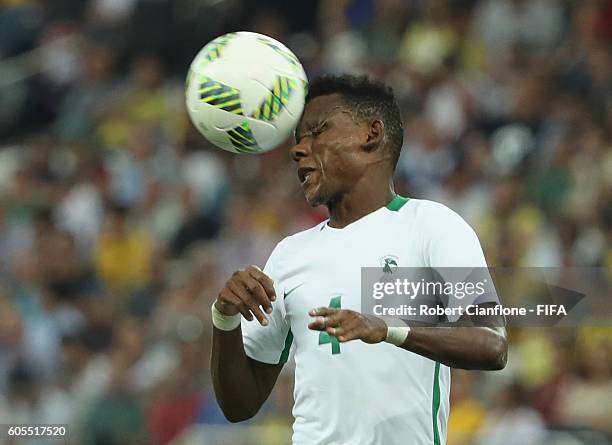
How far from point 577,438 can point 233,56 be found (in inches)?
145

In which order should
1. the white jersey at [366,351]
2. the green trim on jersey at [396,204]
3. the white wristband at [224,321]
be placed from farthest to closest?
the green trim on jersey at [396,204], the white wristband at [224,321], the white jersey at [366,351]

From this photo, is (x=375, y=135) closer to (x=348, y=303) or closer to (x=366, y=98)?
(x=366, y=98)

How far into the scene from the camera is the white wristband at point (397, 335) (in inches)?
151

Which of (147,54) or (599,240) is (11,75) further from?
(599,240)

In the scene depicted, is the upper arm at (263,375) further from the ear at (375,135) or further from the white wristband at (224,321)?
the ear at (375,135)

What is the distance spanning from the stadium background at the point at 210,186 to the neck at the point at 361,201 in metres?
3.25

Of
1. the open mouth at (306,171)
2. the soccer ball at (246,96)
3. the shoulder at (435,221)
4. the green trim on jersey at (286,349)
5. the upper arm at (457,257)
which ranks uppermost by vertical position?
the soccer ball at (246,96)

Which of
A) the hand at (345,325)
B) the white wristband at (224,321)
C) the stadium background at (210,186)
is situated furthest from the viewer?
the stadium background at (210,186)

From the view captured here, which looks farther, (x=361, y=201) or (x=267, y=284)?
(x=361, y=201)

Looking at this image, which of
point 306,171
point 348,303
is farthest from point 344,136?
point 348,303

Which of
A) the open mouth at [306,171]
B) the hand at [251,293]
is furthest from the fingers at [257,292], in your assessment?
the open mouth at [306,171]

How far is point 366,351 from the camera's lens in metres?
4.32

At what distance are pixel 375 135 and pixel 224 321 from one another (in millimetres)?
880

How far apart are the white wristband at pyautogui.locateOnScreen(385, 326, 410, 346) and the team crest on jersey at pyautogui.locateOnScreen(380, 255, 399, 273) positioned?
0.49 meters
